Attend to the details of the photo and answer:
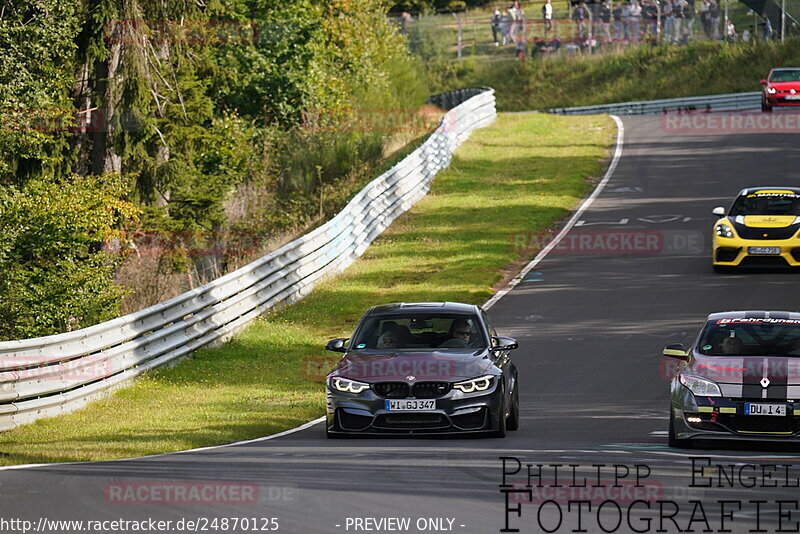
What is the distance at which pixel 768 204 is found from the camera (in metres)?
26.6

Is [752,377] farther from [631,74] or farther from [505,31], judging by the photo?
[505,31]

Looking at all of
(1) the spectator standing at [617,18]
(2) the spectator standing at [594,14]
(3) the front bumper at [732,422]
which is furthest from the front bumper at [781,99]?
(3) the front bumper at [732,422]

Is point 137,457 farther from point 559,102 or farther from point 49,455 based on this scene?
point 559,102

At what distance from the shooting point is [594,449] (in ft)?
39.5

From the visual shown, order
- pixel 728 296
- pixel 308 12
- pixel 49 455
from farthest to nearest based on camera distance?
1. pixel 308 12
2. pixel 728 296
3. pixel 49 455

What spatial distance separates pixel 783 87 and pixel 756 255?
1070 inches

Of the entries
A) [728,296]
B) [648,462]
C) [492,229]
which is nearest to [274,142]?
[492,229]

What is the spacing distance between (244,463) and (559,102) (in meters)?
63.4

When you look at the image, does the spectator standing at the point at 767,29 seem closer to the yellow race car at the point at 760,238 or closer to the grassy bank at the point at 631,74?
the grassy bank at the point at 631,74

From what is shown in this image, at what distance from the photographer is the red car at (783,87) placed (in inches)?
1991

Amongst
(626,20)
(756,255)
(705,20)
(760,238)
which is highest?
(626,20)

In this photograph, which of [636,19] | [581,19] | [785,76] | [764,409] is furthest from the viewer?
[581,19]

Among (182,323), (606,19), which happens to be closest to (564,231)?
(182,323)

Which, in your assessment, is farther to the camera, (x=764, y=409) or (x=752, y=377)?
(x=752, y=377)
